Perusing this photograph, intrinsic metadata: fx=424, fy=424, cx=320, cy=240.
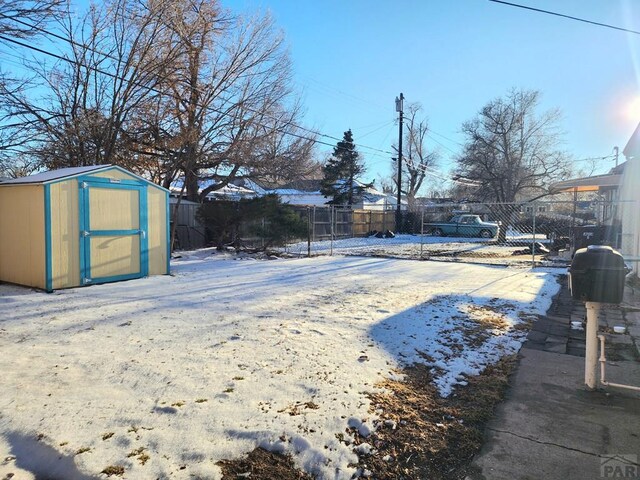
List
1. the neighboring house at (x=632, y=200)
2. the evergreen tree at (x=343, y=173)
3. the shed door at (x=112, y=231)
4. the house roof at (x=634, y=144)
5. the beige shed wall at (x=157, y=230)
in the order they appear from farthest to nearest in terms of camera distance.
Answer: the evergreen tree at (x=343, y=173), the house roof at (x=634, y=144), the neighboring house at (x=632, y=200), the beige shed wall at (x=157, y=230), the shed door at (x=112, y=231)

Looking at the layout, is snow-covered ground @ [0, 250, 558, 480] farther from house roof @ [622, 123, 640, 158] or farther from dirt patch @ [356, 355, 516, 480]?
house roof @ [622, 123, 640, 158]

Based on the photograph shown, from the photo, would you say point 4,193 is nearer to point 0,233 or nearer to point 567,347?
point 0,233

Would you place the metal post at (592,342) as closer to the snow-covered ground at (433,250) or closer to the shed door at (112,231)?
the shed door at (112,231)

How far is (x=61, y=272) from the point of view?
24.5 ft

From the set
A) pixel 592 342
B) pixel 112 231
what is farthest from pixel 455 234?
pixel 592 342

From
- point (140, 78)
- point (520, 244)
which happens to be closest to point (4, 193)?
point (140, 78)

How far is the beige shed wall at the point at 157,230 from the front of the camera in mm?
9148

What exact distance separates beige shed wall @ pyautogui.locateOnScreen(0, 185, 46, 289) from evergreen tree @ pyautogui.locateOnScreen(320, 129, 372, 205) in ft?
114

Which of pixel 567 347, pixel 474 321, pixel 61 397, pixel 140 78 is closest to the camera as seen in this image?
pixel 61 397

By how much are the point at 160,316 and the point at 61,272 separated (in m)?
3.01

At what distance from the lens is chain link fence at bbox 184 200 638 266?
13906 mm

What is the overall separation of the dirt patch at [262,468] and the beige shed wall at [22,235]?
6.39 meters

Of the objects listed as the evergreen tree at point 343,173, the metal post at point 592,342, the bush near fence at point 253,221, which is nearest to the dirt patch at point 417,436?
the metal post at point 592,342

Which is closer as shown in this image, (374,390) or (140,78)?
(374,390)
